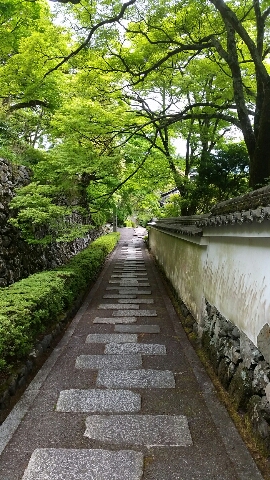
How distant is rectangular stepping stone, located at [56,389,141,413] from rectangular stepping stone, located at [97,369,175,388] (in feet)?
0.74

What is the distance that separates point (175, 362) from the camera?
5727 millimetres

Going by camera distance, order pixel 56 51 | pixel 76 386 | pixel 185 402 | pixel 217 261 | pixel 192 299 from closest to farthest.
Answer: pixel 185 402
pixel 76 386
pixel 217 261
pixel 192 299
pixel 56 51

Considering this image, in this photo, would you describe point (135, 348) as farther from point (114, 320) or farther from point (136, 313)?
point (136, 313)

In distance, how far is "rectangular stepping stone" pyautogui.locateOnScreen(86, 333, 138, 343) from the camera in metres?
6.55

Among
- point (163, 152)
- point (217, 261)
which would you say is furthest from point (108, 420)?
point (163, 152)

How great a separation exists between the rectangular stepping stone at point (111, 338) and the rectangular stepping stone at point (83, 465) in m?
3.08

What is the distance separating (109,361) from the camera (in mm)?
5645

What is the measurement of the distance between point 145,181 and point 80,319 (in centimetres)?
1030

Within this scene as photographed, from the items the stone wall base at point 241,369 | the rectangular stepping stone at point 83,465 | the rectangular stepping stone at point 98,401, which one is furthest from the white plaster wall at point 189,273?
the rectangular stepping stone at point 83,465

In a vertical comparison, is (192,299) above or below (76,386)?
above

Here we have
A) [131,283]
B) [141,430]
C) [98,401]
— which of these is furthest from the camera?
[131,283]

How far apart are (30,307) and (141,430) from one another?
2666 millimetres

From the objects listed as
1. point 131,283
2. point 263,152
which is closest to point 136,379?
point 263,152

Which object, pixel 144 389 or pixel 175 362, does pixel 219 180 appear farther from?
pixel 144 389
